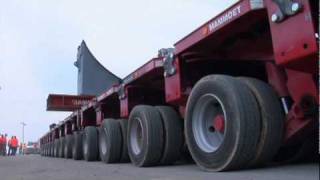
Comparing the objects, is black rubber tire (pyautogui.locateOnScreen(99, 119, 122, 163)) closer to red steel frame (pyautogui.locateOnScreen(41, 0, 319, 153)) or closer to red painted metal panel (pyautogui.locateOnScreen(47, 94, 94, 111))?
red steel frame (pyautogui.locateOnScreen(41, 0, 319, 153))

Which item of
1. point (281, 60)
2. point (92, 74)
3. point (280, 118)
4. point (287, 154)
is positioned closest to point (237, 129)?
point (280, 118)

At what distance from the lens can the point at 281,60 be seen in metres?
4.13

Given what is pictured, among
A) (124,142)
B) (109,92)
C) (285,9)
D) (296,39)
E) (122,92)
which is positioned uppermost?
(109,92)

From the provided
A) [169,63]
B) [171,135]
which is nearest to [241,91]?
[169,63]

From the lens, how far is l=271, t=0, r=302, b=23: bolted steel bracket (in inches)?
155

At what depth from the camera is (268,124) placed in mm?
4660

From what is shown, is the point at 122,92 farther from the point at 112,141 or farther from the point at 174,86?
the point at 174,86

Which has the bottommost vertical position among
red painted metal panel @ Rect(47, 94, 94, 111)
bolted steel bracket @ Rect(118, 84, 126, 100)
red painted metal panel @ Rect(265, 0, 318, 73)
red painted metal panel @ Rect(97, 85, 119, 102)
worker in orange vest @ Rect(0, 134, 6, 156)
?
red painted metal panel @ Rect(265, 0, 318, 73)

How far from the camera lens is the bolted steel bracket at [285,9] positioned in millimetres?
3939

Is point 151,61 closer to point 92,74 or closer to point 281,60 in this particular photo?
point 281,60

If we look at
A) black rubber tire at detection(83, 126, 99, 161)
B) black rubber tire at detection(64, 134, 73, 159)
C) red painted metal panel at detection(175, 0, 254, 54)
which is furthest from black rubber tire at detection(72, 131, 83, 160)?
red painted metal panel at detection(175, 0, 254, 54)

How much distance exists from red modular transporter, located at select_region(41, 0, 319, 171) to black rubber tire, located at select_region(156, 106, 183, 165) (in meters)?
0.01

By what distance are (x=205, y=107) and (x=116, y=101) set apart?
5.39m

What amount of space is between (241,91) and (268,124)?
1.31ft
